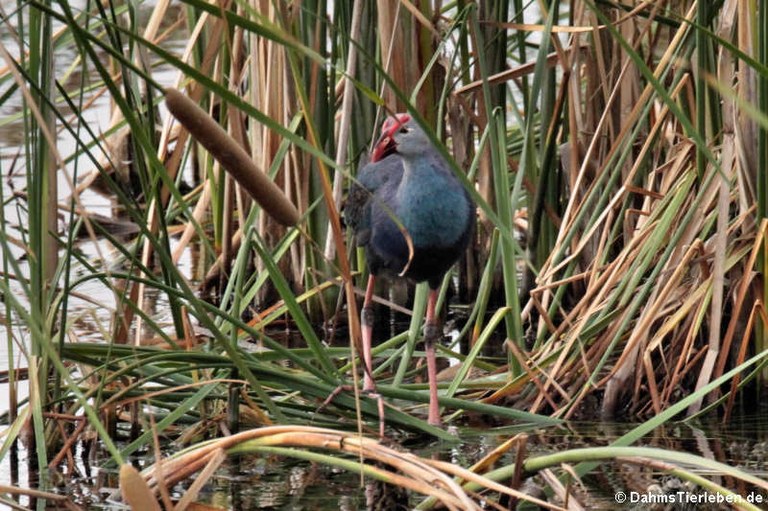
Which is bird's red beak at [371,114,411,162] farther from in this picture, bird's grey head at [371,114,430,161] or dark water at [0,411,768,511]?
dark water at [0,411,768,511]

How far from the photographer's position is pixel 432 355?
313 centimetres

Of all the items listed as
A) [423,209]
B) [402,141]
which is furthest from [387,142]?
[423,209]

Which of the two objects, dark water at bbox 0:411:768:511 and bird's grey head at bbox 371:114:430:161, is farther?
bird's grey head at bbox 371:114:430:161

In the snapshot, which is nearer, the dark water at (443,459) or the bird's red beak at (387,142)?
the dark water at (443,459)

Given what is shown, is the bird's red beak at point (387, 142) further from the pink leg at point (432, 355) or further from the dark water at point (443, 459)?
the dark water at point (443, 459)

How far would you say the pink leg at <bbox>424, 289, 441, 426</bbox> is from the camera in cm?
277

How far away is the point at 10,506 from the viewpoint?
201 cm

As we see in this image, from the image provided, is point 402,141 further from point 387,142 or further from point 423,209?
point 423,209

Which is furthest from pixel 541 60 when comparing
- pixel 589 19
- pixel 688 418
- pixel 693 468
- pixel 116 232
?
pixel 116 232

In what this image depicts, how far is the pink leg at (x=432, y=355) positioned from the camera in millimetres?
2771

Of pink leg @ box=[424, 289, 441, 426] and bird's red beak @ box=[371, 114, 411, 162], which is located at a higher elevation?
bird's red beak @ box=[371, 114, 411, 162]

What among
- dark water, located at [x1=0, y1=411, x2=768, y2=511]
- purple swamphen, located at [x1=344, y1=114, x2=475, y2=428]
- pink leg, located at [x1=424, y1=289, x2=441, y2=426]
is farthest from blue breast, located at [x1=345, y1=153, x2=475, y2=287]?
dark water, located at [x1=0, y1=411, x2=768, y2=511]

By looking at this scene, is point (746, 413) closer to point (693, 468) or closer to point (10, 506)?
point (693, 468)

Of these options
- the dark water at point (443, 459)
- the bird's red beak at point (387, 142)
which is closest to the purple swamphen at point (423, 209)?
the bird's red beak at point (387, 142)
